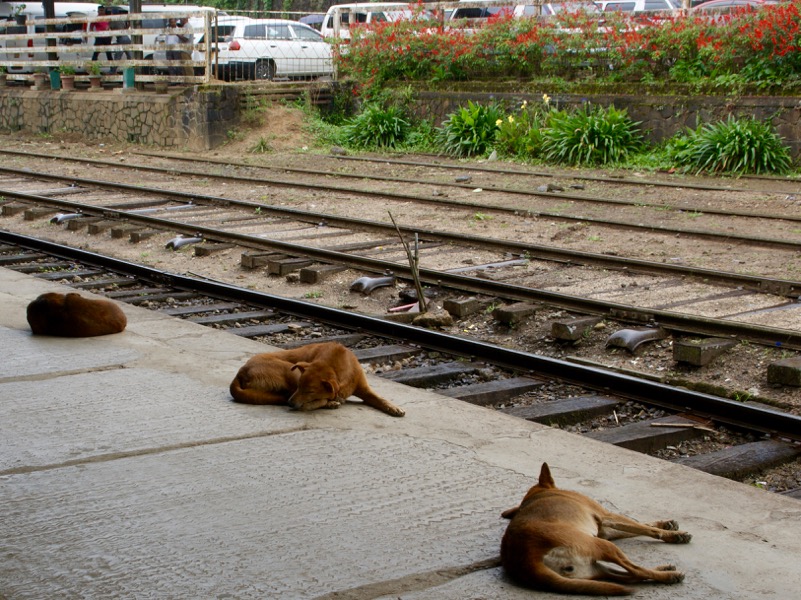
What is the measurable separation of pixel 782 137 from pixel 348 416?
46.3 ft

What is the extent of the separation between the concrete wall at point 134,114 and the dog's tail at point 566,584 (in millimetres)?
20983

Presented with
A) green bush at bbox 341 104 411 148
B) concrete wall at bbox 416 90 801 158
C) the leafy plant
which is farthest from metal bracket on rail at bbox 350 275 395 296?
the leafy plant

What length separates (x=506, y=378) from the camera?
6305 mm

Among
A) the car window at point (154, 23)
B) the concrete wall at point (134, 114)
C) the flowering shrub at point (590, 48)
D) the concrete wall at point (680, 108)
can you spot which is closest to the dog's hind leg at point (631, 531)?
the concrete wall at point (680, 108)

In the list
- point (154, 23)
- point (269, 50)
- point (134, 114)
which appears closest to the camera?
point (134, 114)

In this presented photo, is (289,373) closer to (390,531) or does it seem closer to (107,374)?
(107,374)

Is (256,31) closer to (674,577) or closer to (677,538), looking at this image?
(677,538)

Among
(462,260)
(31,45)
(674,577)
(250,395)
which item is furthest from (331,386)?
(31,45)

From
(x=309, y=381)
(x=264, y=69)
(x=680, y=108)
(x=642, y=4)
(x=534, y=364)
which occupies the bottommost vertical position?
(x=534, y=364)

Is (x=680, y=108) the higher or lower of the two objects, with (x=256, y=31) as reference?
lower

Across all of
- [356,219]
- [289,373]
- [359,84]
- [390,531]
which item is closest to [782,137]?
[356,219]

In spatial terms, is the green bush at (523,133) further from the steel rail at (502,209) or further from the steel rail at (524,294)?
the steel rail at (524,294)

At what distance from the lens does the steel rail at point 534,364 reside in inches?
207

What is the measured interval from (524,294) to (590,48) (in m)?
14.0
